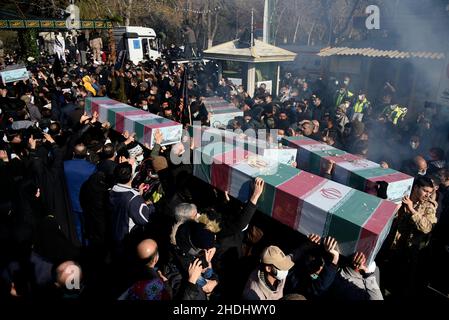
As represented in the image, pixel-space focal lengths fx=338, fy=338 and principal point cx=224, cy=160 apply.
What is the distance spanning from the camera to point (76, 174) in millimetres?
4320

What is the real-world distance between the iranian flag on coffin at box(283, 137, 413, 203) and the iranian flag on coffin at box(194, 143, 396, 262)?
0.46m

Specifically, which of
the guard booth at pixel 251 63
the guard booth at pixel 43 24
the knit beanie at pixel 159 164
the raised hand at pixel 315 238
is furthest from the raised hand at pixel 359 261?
the guard booth at pixel 43 24

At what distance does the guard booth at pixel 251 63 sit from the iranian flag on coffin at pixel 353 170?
24.8ft

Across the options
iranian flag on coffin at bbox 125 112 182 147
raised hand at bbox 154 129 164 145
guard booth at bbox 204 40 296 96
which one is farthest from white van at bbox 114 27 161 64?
raised hand at bbox 154 129 164 145

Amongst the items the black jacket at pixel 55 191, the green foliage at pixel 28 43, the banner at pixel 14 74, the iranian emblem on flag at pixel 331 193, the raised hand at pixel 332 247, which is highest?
the green foliage at pixel 28 43

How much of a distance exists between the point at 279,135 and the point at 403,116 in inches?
181

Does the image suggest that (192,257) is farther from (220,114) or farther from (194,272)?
(220,114)

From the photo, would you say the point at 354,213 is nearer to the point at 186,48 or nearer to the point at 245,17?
the point at 186,48

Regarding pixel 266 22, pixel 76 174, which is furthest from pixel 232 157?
pixel 266 22

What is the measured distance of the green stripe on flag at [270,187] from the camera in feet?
11.2

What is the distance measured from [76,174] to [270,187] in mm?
2525

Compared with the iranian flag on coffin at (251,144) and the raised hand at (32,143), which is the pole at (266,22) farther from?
the raised hand at (32,143)
